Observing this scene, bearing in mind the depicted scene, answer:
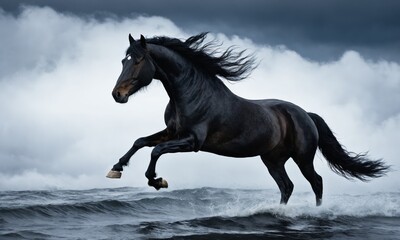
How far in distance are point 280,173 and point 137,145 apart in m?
3.28

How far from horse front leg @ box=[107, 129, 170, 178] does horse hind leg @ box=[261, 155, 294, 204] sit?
8.53 ft

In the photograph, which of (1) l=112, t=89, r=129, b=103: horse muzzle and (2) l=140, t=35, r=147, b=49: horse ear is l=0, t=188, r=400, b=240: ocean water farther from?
(2) l=140, t=35, r=147, b=49: horse ear

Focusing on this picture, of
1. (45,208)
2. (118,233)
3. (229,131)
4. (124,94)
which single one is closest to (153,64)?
(124,94)

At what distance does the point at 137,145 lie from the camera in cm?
842

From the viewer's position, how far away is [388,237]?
8602 millimetres

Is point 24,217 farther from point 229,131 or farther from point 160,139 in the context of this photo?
point 229,131

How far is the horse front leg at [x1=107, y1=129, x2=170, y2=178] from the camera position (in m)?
8.03

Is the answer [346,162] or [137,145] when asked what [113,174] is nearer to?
[137,145]

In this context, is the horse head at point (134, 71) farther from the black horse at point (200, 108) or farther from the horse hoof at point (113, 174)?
the horse hoof at point (113, 174)

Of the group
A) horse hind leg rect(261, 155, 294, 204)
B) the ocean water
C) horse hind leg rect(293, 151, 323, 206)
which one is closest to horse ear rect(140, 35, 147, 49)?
the ocean water

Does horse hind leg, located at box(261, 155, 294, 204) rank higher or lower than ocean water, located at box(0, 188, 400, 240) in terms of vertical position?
higher

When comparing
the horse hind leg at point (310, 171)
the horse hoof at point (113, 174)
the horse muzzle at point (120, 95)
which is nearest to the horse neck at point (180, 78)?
the horse muzzle at point (120, 95)

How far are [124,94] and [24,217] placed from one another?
393cm

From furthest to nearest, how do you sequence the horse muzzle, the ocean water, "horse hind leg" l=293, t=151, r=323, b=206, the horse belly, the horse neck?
"horse hind leg" l=293, t=151, r=323, b=206, the horse belly, the horse neck, the ocean water, the horse muzzle
